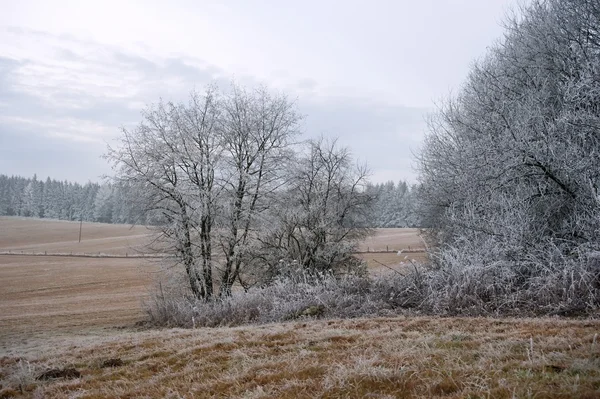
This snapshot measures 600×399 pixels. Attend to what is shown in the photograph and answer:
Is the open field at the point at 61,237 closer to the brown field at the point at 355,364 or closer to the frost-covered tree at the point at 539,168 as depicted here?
the frost-covered tree at the point at 539,168

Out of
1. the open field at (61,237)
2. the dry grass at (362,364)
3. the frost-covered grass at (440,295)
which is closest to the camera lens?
the dry grass at (362,364)

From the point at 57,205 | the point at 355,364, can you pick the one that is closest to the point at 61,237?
the point at 57,205

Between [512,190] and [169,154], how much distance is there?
14.5 metres

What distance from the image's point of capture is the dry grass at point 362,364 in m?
3.35

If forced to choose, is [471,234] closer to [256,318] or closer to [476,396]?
[256,318]

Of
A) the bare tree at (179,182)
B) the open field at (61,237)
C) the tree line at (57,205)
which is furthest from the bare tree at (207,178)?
the tree line at (57,205)

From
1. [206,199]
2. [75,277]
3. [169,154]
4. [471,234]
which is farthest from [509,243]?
[75,277]

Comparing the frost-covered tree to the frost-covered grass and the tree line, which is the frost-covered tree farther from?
the tree line

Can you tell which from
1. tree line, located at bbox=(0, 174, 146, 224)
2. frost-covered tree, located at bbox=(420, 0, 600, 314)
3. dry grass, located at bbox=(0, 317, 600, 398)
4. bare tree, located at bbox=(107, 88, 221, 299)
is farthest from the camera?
tree line, located at bbox=(0, 174, 146, 224)

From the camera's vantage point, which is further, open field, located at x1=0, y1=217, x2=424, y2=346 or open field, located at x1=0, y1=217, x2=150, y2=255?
open field, located at x1=0, y1=217, x2=150, y2=255

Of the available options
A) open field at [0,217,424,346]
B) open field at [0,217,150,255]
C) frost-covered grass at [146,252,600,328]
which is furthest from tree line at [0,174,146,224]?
frost-covered grass at [146,252,600,328]

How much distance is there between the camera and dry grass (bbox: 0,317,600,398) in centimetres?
335

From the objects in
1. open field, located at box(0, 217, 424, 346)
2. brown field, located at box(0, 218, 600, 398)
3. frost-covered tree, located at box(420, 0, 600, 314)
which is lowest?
open field, located at box(0, 217, 424, 346)

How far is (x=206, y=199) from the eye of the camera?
19.5 meters
